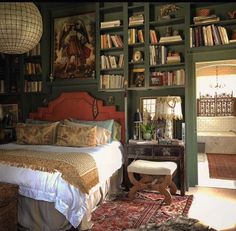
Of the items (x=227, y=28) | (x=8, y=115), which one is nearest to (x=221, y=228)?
(x=227, y=28)

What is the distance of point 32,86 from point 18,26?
1977mm

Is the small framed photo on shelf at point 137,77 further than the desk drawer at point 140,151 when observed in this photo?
Yes

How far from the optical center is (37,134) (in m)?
3.69

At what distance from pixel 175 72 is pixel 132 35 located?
0.88 m

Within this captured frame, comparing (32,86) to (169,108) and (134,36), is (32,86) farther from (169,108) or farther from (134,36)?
(169,108)

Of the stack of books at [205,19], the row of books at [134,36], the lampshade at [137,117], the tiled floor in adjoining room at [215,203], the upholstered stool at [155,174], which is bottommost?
the tiled floor in adjoining room at [215,203]

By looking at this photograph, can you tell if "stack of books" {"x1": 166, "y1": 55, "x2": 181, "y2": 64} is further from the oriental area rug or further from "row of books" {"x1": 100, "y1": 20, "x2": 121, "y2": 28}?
the oriental area rug

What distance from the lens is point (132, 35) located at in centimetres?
397

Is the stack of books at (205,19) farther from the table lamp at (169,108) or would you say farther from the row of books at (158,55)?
the table lamp at (169,108)

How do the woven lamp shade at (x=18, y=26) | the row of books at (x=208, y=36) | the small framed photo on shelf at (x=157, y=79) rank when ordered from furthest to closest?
1. the small framed photo on shelf at (x=157, y=79)
2. the row of books at (x=208, y=36)
3. the woven lamp shade at (x=18, y=26)

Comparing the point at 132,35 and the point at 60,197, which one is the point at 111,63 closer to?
the point at 132,35

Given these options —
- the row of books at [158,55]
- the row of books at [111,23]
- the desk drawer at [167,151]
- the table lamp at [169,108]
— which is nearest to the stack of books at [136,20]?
the row of books at [111,23]

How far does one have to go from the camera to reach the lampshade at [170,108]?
3.57 m

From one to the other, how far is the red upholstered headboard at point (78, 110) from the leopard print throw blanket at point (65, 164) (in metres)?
1.37
